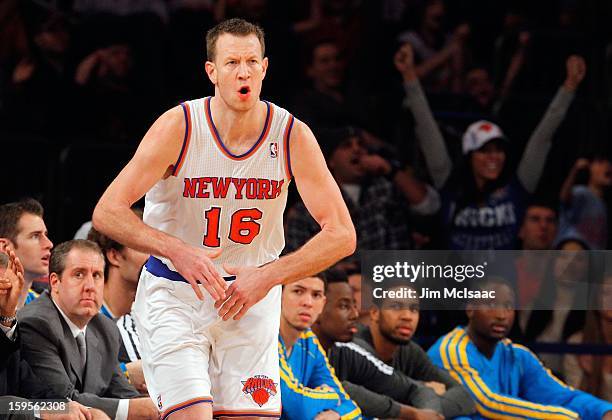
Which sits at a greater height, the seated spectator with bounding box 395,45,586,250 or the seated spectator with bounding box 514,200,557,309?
the seated spectator with bounding box 395,45,586,250

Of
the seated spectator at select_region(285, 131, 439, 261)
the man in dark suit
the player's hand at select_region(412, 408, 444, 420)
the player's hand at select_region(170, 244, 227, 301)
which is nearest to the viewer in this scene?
the player's hand at select_region(170, 244, 227, 301)

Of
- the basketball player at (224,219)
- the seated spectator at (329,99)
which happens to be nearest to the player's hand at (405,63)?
the seated spectator at (329,99)

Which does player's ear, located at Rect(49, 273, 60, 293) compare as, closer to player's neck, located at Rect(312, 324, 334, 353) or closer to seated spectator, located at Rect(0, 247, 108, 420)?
seated spectator, located at Rect(0, 247, 108, 420)

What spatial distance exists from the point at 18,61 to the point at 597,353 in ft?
14.4

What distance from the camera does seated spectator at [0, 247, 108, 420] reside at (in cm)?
486

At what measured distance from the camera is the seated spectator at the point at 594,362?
7.08m

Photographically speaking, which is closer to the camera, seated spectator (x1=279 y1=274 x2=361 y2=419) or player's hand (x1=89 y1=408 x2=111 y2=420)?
player's hand (x1=89 y1=408 x2=111 y2=420)

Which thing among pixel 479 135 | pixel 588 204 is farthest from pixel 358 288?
pixel 588 204

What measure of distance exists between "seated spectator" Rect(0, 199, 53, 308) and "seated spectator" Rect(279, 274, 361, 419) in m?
1.30

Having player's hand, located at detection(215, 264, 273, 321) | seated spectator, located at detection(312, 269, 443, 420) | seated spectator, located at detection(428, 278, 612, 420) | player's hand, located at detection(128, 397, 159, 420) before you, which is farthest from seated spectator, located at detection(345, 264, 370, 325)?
player's hand, located at detection(215, 264, 273, 321)

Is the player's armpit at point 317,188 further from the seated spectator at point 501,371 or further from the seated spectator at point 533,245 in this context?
the seated spectator at point 533,245

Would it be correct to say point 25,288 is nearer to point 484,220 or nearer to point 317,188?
point 317,188

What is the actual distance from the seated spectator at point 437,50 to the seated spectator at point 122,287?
369cm

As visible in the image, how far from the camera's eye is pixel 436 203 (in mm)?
8117
